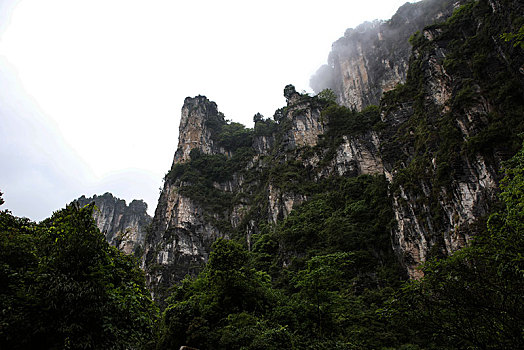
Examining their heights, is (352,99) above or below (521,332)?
above

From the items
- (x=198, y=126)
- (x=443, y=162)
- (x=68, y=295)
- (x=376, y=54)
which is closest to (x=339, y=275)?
(x=68, y=295)

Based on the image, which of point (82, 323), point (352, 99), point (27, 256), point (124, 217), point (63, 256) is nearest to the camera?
point (82, 323)

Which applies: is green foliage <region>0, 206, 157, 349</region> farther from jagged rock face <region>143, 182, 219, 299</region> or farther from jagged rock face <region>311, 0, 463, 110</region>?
jagged rock face <region>311, 0, 463, 110</region>

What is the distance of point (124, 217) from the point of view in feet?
225

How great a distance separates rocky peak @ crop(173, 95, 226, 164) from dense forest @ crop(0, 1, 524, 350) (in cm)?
3129

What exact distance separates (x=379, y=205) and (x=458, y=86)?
9.79 meters

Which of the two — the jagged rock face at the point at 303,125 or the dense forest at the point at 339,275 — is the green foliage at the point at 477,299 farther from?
the jagged rock face at the point at 303,125

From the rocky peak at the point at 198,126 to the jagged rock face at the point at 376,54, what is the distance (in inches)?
964

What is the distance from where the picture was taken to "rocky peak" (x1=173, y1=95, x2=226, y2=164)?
183 ft

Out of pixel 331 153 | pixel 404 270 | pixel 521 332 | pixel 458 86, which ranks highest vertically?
pixel 331 153

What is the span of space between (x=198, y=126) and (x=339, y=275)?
51166mm

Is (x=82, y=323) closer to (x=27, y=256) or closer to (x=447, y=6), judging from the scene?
(x=27, y=256)

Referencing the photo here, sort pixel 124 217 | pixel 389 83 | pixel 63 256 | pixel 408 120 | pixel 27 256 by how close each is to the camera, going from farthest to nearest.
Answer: pixel 124 217
pixel 389 83
pixel 408 120
pixel 27 256
pixel 63 256

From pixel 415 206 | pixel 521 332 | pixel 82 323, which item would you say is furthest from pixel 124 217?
pixel 521 332
